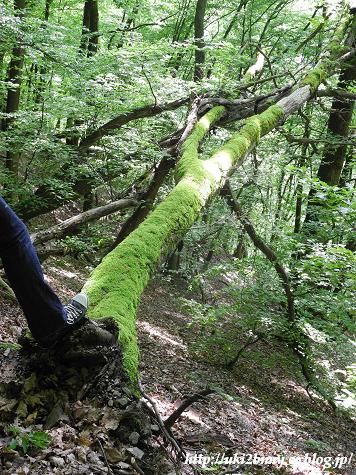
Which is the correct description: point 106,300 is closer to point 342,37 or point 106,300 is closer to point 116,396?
point 116,396

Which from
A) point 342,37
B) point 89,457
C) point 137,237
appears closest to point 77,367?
point 89,457

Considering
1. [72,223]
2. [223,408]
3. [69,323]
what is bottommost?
[223,408]

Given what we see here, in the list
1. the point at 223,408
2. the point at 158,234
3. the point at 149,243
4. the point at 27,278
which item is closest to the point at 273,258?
the point at 223,408

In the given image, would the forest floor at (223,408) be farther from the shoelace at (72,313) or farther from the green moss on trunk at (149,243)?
the green moss on trunk at (149,243)

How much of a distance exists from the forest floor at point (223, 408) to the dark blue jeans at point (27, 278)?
63 centimetres

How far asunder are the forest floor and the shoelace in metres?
0.63

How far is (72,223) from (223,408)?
3.60m

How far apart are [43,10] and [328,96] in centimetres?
1038

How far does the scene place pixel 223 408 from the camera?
5.93m

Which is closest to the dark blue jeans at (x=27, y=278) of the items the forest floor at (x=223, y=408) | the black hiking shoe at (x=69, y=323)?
the black hiking shoe at (x=69, y=323)

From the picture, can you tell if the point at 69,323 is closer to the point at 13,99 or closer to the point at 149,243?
the point at 149,243

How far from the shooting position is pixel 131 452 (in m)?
2.47

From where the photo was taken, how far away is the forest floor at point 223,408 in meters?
3.92

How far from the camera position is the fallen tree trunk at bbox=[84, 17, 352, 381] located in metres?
3.40
